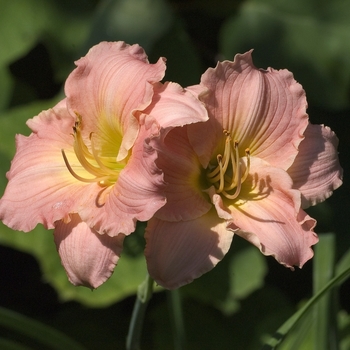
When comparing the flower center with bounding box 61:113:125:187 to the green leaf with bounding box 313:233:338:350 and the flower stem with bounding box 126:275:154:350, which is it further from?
the green leaf with bounding box 313:233:338:350

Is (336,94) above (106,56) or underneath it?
underneath

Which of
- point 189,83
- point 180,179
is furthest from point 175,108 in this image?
point 189,83

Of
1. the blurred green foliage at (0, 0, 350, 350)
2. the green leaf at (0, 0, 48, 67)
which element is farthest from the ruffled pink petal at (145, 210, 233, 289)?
the green leaf at (0, 0, 48, 67)

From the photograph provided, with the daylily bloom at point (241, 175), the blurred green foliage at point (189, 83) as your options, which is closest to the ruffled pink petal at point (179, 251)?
the daylily bloom at point (241, 175)

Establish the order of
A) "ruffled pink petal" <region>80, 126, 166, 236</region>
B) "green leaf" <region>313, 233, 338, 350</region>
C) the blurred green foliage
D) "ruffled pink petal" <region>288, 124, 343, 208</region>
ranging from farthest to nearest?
the blurred green foliage, "green leaf" <region>313, 233, 338, 350</region>, "ruffled pink petal" <region>288, 124, 343, 208</region>, "ruffled pink petal" <region>80, 126, 166, 236</region>

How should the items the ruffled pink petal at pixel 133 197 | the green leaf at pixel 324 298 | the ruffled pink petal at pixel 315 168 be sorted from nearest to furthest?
the ruffled pink petal at pixel 133 197 < the ruffled pink petal at pixel 315 168 < the green leaf at pixel 324 298

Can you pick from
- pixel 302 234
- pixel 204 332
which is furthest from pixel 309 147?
pixel 204 332

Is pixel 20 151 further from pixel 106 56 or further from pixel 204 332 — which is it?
pixel 204 332

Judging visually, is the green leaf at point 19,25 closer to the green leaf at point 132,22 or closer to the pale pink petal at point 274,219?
the green leaf at point 132,22
